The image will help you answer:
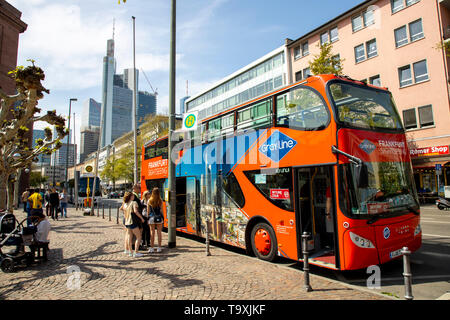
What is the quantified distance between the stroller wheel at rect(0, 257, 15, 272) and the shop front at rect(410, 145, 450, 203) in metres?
24.1

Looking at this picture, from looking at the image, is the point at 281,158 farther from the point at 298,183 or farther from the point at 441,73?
the point at 441,73

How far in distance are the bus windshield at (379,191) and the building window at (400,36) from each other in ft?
77.0

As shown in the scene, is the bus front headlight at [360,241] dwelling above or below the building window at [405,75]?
below

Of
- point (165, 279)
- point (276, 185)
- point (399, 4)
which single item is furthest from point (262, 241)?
point (399, 4)

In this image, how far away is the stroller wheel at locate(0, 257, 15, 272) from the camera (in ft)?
19.2

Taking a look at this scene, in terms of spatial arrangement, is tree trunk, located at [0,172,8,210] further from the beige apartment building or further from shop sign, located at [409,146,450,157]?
shop sign, located at [409,146,450,157]

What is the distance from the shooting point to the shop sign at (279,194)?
6047 mm

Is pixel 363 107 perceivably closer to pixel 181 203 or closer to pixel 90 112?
pixel 181 203

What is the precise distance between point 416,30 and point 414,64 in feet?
9.36

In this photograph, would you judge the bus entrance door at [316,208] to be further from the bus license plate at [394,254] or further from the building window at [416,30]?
the building window at [416,30]

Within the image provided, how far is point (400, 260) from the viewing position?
257 inches

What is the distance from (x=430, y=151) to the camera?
21406 mm

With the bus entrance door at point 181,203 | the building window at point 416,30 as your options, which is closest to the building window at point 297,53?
the building window at point 416,30

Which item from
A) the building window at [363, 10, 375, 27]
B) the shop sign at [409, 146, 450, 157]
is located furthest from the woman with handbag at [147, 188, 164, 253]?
the building window at [363, 10, 375, 27]
